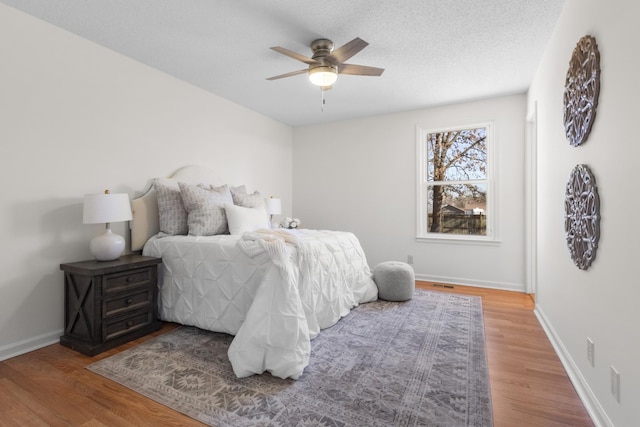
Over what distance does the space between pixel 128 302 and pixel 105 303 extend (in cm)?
18

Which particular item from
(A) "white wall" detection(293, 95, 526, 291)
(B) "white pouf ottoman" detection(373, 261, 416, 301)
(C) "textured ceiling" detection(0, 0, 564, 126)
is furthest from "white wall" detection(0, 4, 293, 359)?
(B) "white pouf ottoman" detection(373, 261, 416, 301)

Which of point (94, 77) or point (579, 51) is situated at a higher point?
point (94, 77)

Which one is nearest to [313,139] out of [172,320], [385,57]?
[385,57]

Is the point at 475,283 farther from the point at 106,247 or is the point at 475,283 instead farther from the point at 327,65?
the point at 106,247

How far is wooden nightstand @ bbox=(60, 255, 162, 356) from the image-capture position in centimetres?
228

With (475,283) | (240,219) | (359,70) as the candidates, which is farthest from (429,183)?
(240,219)

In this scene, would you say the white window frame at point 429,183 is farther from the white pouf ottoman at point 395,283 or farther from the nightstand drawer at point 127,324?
the nightstand drawer at point 127,324

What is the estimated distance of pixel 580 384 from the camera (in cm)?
179

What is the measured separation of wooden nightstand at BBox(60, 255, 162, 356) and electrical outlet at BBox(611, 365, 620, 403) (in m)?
2.99

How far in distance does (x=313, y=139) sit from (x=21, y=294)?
4199 millimetres

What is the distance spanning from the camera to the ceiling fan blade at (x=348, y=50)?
7.34ft

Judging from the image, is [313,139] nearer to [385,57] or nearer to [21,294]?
[385,57]

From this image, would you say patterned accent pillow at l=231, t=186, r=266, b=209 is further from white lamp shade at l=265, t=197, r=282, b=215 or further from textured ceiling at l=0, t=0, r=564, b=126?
textured ceiling at l=0, t=0, r=564, b=126

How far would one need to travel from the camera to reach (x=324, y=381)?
1907 millimetres
